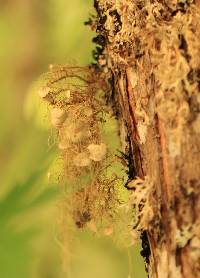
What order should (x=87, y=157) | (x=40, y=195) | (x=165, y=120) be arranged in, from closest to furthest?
(x=165, y=120) → (x=87, y=157) → (x=40, y=195)

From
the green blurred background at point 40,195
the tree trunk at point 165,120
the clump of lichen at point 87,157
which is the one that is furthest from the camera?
the green blurred background at point 40,195

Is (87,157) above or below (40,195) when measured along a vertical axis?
below

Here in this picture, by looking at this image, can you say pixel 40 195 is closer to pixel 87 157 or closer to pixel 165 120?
pixel 87 157

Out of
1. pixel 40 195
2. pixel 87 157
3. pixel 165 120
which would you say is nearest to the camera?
pixel 165 120

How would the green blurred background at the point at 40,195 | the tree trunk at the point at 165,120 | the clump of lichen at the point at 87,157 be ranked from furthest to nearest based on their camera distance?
the green blurred background at the point at 40,195 → the clump of lichen at the point at 87,157 → the tree trunk at the point at 165,120

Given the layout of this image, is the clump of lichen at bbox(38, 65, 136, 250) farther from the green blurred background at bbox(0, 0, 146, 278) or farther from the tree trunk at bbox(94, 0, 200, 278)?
the green blurred background at bbox(0, 0, 146, 278)

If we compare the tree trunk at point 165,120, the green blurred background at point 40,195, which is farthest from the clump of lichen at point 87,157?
the green blurred background at point 40,195

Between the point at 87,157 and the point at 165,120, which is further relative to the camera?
the point at 87,157

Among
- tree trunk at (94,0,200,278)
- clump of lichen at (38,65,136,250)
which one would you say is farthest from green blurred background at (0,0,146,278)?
tree trunk at (94,0,200,278)

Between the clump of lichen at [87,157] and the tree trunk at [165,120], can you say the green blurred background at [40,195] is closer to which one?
the clump of lichen at [87,157]

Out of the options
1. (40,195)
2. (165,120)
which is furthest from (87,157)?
(40,195)
